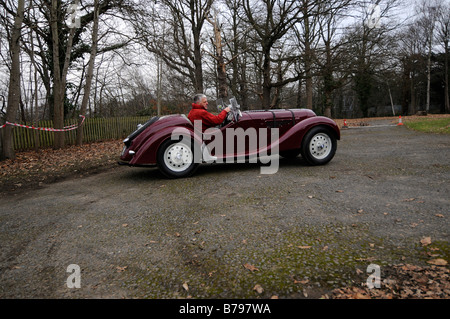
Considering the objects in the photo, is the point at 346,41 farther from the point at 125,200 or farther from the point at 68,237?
the point at 68,237

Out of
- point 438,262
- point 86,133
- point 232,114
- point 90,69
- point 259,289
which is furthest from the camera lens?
point 86,133

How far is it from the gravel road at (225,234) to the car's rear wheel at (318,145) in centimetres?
86

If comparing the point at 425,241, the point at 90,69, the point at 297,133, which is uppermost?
the point at 90,69

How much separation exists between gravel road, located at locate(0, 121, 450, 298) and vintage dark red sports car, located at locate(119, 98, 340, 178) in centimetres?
55

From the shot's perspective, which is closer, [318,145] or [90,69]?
[318,145]

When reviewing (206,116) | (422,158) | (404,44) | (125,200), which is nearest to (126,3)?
(206,116)

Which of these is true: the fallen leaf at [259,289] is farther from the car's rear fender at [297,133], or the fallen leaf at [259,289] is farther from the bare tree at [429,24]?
the bare tree at [429,24]

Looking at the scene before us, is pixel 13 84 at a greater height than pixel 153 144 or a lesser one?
greater

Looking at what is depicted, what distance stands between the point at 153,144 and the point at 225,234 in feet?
9.29

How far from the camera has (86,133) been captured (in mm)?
15789

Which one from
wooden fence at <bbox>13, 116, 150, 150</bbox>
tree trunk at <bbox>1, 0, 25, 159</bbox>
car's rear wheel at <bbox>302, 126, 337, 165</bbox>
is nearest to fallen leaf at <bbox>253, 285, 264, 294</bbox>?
car's rear wheel at <bbox>302, 126, 337, 165</bbox>

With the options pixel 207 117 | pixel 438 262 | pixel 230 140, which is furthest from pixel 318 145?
pixel 438 262

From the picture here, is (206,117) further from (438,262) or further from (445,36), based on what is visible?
(445,36)

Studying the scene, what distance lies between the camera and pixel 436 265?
201cm
